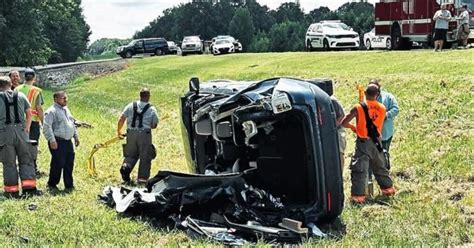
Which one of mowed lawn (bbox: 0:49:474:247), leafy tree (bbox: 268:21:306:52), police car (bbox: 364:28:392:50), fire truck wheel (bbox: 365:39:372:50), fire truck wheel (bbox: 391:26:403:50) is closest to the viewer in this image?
mowed lawn (bbox: 0:49:474:247)

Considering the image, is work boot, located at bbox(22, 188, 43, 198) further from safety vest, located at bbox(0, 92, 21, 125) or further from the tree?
the tree

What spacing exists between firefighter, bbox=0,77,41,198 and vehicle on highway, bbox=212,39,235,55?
40.7 metres

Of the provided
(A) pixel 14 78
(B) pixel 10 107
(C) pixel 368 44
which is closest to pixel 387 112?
(B) pixel 10 107

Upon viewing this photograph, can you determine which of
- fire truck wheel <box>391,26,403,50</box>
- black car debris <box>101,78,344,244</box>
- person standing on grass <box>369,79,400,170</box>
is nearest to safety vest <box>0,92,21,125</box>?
black car debris <box>101,78,344,244</box>

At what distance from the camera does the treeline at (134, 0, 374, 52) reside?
90.9m

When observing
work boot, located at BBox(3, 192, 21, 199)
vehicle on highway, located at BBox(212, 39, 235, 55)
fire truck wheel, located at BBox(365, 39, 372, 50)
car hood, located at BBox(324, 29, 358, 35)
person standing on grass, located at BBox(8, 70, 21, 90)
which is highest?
person standing on grass, located at BBox(8, 70, 21, 90)

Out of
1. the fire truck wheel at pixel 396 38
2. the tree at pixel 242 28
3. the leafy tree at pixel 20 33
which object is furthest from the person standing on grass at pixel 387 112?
the tree at pixel 242 28

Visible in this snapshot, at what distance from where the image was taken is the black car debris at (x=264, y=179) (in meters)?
→ 7.66

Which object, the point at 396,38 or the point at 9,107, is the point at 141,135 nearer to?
the point at 9,107

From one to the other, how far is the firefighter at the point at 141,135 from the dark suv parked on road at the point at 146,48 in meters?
56.4

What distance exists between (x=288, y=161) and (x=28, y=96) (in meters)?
5.25

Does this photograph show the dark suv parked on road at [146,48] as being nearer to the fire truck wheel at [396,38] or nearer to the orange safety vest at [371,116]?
the fire truck wheel at [396,38]

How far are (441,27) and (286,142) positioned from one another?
18083mm

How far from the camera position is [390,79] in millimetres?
18016
